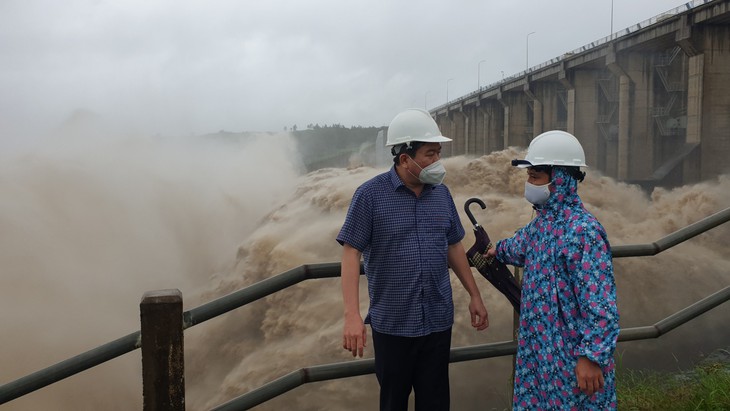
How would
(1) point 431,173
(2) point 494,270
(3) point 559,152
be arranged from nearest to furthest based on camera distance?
(3) point 559,152, (1) point 431,173, (2) point 494,270

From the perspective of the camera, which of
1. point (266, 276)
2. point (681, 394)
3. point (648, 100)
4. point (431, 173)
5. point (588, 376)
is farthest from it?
point (648, 100)

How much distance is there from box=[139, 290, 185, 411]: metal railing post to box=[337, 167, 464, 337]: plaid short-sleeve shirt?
826mm

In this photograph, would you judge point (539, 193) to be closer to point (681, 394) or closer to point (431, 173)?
point (431, 173)

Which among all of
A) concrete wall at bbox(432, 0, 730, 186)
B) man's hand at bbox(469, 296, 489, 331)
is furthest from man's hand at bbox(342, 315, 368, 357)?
concrete wall at bbox(432, 0, 730, 186)

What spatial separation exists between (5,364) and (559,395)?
2160 centimetres

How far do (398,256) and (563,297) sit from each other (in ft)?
2.48

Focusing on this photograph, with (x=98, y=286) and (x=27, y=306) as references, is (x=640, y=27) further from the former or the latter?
(x=27, y=306)

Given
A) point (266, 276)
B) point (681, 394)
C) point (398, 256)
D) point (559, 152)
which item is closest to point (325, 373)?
point (398, 256)

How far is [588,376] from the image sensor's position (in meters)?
2.56

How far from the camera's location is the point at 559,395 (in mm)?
2713

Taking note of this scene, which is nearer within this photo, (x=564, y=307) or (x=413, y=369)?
(x=564, y=307)

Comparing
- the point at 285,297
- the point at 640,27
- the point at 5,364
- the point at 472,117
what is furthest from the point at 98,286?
the point at 472,117

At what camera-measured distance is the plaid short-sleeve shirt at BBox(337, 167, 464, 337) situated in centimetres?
287

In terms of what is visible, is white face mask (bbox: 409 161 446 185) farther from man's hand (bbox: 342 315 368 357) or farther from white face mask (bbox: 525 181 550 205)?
man's hand (bbox: 342 315 368 357)
